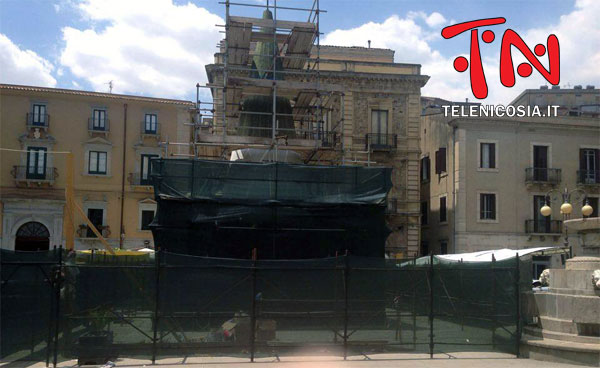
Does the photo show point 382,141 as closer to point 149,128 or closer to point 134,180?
point 149,128

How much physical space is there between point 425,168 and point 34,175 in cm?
2704

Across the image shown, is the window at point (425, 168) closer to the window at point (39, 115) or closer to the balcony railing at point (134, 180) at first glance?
the balcony railing at point (134, 180)

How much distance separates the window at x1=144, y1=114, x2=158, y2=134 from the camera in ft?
138

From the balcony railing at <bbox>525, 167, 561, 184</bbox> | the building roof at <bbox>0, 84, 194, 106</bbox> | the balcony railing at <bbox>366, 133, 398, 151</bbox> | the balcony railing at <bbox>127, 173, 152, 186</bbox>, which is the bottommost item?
the balcony railing at <bbox>127, 173, 152, 186</bbox>

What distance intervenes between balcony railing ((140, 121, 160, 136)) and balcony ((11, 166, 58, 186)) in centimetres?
631

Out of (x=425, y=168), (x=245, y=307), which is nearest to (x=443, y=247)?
(x=425, y=168)

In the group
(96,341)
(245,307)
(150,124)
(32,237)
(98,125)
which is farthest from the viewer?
(150,124)

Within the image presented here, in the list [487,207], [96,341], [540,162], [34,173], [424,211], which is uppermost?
[540,162]

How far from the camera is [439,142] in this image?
1641 inches

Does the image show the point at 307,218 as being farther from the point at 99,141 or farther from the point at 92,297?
the point at 99,141

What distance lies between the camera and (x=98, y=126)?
136ft

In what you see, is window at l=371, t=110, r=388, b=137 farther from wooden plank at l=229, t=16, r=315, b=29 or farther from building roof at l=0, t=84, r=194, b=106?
wooden plank at l=229, t=16, r=315, b=29

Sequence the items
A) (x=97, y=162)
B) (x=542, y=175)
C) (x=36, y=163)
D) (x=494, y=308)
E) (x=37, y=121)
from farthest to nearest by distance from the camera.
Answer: (x=97, y=162)
(x=37, y=121)
(x=36, y=163)
(x=542, y=175)
(x=494, y=308)

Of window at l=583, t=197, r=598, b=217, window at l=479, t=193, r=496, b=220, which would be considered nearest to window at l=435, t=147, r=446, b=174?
window at l=479, t=193, r=496, b=220
